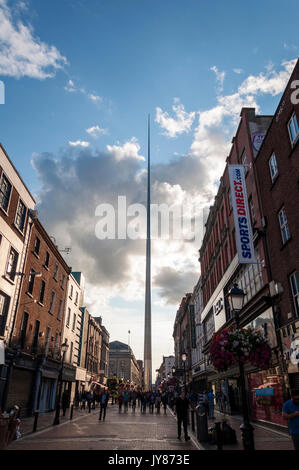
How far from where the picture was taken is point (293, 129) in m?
15.0

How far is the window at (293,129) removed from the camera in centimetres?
1456

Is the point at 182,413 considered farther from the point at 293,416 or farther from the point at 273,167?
the point at 273,167

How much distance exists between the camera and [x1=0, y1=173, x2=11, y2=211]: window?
61.5 feet

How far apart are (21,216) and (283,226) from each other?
16358 millimetres

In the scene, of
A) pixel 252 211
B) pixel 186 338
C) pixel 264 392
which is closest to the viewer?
pixel 264 392

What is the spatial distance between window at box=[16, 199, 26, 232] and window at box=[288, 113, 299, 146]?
16591 mm

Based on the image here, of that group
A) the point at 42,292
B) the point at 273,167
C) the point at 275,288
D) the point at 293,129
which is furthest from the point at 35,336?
the point at 293,129

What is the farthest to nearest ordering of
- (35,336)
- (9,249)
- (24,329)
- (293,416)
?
(35,336), (24,329), (9,249), (293,416)

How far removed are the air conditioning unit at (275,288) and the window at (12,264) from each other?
1494cm

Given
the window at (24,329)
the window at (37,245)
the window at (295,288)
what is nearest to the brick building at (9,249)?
the window at (24,329)

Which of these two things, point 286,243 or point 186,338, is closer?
point 286,243

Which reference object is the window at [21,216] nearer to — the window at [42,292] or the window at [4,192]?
the window at [4,192]

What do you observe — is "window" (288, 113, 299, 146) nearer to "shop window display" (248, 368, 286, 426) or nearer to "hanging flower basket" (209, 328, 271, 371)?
"hanging flower basket" (209, 328, 271, 371)

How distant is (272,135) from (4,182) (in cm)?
1544
